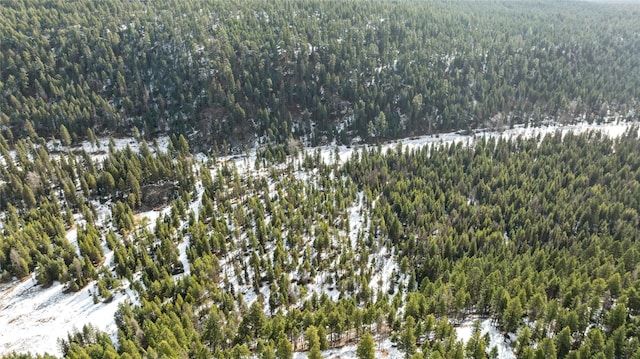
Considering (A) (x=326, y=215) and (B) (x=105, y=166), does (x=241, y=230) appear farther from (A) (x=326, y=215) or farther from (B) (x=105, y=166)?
(B) (x=105, y=166)

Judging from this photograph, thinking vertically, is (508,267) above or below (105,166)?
below

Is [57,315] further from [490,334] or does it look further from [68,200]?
[490,334]

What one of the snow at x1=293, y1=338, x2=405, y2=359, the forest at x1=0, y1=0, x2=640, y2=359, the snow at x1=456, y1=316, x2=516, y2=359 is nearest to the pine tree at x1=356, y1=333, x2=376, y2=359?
the forest at x1=0, y1=0, x2=640, y2=359

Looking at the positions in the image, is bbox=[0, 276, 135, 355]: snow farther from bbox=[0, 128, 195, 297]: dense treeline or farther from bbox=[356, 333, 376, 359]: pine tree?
bbox=[356, 333, 376, 359]: pine tree

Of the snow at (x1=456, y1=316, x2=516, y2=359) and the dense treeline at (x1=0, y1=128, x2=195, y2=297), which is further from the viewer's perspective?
the dense treeline at (x1=0, y1=128, x2=195, y2=297)

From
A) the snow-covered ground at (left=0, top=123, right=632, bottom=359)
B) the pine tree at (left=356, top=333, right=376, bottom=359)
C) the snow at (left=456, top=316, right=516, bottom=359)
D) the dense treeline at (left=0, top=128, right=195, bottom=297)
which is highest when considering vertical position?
the dense treeline at (left=0, top=128, right=195, bottom=297)

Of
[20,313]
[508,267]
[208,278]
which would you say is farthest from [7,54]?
[508,267]
